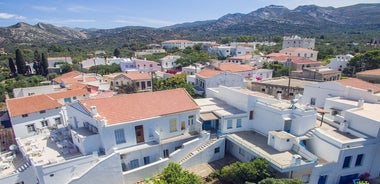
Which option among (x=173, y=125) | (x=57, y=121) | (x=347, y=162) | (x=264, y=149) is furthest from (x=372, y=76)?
(x=57, y=121)

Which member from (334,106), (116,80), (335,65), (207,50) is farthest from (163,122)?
(207,50)

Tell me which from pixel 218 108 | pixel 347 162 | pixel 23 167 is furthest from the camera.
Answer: pixel 218 108

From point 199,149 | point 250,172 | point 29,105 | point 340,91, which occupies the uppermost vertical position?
point 340,91

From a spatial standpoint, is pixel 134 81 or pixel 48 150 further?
pixel 134 81

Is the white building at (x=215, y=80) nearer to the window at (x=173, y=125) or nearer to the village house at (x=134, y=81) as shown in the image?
the village house at (x=134, y=81)

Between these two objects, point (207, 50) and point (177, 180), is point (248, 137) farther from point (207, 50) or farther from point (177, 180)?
point (207, 50)

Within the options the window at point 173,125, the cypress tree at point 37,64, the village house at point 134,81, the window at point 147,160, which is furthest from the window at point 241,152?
the cypress tree at point 37,64

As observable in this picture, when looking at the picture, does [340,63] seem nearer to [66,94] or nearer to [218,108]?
[218,108]

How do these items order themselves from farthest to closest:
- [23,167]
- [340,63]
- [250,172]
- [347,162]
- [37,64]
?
[37,64] → [340,63] → [23,167] → [347,162] → [250,172]
